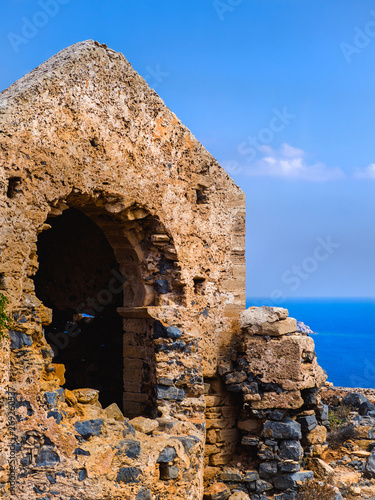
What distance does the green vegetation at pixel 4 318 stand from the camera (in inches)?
204

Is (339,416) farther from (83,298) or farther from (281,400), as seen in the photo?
(83,298)

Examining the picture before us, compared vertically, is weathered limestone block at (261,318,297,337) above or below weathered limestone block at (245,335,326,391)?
above

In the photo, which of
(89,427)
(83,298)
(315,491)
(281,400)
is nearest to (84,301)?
(83,298)

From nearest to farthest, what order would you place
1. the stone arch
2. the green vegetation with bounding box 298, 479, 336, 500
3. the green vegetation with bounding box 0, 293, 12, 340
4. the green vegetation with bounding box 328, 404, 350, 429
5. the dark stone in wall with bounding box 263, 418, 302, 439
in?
the green vegetation with bounding box 0, 293, 12, 340 < the green vegetation with bounding box 298, 479, 336, 500 < the dark stone in wall with bounding box 263, 418, 302, 439 < the stone arch < the green vegetation with bounding box 328, 404, 350, 429

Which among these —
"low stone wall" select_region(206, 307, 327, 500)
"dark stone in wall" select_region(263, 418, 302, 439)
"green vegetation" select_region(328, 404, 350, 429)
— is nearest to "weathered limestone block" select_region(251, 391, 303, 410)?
"low stone wall" select_region(206, 307, 327, 500)

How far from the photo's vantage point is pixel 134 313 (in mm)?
7156

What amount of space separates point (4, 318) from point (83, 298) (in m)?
4.11

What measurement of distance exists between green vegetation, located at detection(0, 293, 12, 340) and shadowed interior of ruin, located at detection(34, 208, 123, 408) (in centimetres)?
380

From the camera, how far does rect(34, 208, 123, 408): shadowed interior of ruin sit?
9.12m

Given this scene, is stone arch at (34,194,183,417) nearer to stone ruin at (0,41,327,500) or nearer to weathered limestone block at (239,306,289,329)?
stone ruin at (0,41,327,500)

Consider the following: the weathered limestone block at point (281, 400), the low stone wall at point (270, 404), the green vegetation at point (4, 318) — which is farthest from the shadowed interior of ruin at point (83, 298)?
the green vegetation at point (4, 318)

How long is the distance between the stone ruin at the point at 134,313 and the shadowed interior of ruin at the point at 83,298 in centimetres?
3

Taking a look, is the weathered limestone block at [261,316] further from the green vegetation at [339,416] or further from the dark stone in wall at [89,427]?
the green vegetation at [339,416]

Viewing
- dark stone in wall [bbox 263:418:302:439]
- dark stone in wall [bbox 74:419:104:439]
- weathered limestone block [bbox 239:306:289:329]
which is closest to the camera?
dark stone in wall [bbox 74:419:104:439]
